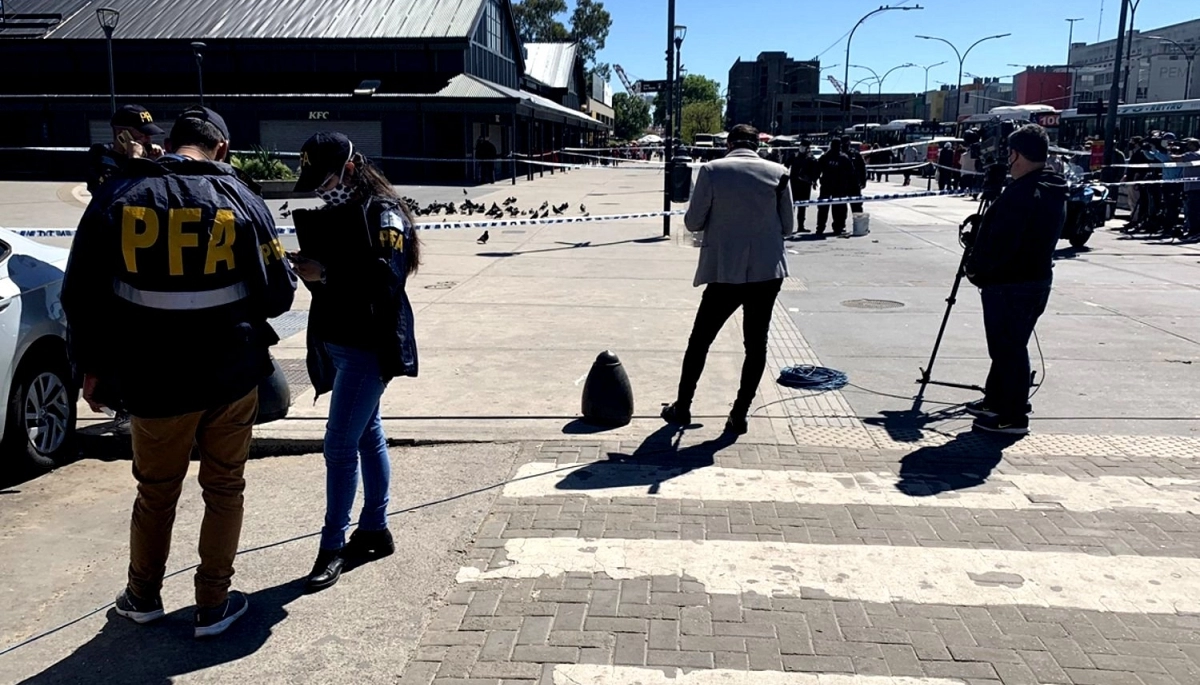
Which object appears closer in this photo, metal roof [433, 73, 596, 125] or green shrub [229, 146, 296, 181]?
green shrub [229, 146, 296, 181]

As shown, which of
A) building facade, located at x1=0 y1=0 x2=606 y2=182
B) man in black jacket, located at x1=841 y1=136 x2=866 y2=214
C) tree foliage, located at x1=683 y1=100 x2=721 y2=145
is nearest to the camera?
man in black jacket, located at x1=841 y1=136 x2=866 y2=214

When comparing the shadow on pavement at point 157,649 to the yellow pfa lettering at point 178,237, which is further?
the shadow on pavement at point 157,649

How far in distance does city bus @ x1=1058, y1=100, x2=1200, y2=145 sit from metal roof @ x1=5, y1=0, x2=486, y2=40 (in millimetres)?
24301

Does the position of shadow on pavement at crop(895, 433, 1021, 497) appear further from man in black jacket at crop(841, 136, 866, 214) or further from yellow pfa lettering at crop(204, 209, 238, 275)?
man in black jacket at crop(841, 136, 866, 214)

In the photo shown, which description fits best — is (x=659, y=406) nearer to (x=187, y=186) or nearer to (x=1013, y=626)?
(x=1013, y=626)

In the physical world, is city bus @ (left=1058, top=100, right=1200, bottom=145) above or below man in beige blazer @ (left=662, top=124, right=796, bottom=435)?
above

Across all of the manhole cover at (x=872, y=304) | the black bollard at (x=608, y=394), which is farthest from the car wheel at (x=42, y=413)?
the manhole cover at (x=872, y=304)

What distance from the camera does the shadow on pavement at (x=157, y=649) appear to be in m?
3.48

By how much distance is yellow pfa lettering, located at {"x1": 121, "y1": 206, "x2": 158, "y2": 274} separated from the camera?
3324 millimetres

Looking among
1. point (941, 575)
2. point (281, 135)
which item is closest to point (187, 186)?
point (941, 575)

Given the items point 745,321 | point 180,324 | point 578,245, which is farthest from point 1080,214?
point 180,324

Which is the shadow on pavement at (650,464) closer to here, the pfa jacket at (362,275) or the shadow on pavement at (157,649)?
the pfa jacket at (362,275)

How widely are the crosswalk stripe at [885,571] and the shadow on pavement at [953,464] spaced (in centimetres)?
88

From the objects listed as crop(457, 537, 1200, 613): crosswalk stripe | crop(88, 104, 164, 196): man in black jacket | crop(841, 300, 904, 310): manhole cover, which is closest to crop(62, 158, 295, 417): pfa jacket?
crop(457, 537, 1200, 613): crosswalk stripe
